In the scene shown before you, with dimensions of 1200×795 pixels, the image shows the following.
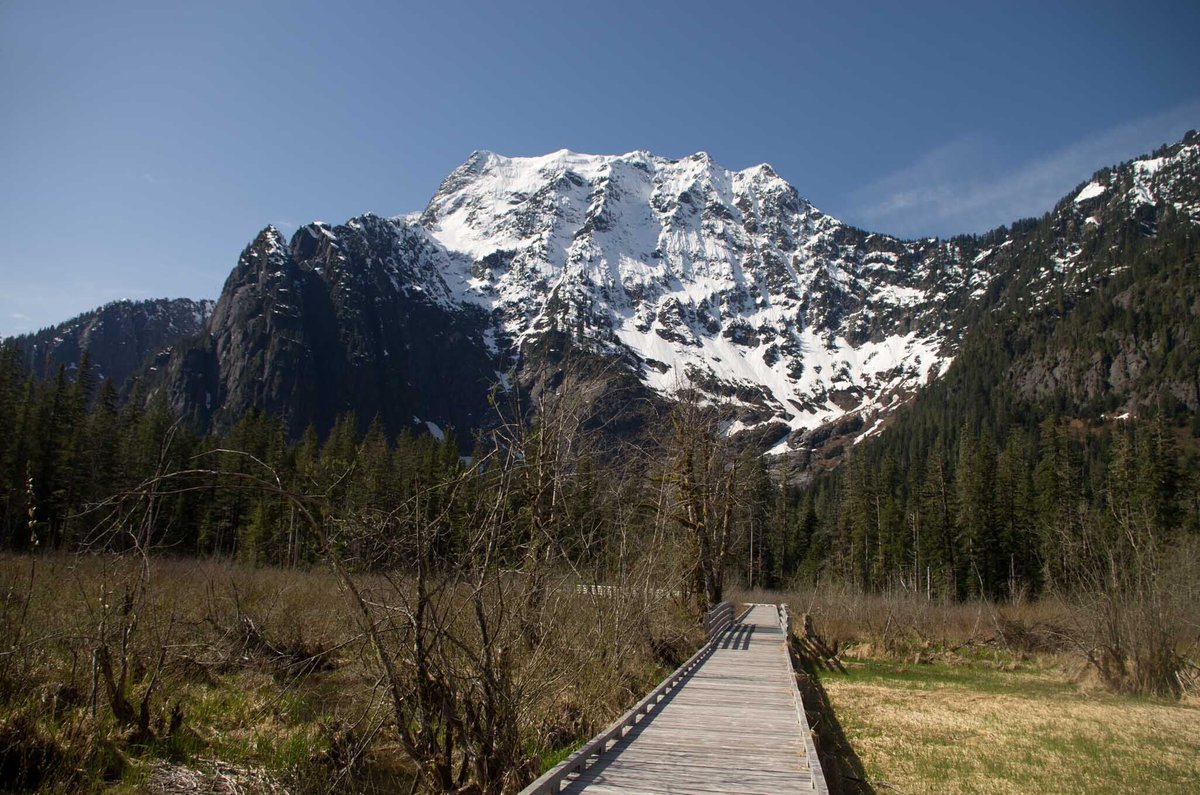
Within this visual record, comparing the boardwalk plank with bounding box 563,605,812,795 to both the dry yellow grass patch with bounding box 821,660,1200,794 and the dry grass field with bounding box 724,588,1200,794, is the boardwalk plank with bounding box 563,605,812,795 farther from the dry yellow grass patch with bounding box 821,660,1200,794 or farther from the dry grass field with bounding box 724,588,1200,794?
the dry yellow grass patch with bounding box 821,660,1200,794

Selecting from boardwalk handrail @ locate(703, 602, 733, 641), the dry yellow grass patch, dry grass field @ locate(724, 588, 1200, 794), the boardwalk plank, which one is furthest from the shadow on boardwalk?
boardwalk handrail @ locate(703, 602, 733, 641)

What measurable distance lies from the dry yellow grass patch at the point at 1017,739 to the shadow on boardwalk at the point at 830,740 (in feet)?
0.58

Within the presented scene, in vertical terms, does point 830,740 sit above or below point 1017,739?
below

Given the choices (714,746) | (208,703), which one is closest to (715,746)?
(714,746)

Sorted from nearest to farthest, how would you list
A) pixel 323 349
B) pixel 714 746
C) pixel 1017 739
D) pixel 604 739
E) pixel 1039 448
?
pixel 604 739
pixel 714 746
pixel 1017 739
pixel 1039 448
pixel 323 349

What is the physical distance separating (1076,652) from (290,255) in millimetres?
180814

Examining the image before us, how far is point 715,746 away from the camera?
7551mm

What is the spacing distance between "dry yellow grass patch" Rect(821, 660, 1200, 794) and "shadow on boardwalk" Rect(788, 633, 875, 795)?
0.18 metres

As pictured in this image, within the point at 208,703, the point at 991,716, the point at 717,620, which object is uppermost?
the point at 717,620

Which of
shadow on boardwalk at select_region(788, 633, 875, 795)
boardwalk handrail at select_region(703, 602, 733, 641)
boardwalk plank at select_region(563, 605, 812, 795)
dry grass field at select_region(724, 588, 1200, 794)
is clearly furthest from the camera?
boardwalk handrail at select_region(703, 602, 733, 641)

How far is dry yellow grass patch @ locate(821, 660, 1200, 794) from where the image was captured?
8.97 meters

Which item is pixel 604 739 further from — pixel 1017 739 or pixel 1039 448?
pixel 1039 448

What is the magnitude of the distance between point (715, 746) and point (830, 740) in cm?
507

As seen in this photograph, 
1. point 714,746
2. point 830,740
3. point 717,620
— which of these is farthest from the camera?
point 717,620
